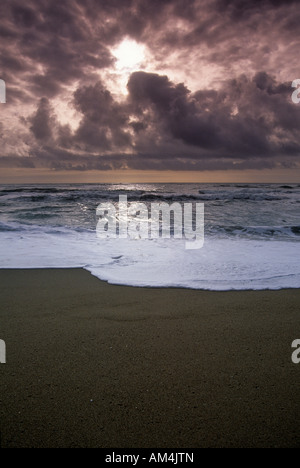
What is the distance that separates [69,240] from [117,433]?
18.1 feet

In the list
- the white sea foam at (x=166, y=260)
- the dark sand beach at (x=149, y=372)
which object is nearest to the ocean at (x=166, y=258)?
the white sea foam at (x=166, y=260)

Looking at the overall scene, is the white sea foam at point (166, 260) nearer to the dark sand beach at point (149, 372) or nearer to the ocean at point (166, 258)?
the ocean at point (166, 258)

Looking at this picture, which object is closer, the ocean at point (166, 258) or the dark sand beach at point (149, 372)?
the dark sand beach at point (149, 372)

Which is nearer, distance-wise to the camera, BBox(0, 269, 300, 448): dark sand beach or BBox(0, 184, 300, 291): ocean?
BBox(0, 269, 300, 448): dark sand beach

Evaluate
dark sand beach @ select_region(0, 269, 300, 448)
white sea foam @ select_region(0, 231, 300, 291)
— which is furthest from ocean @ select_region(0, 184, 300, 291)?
dark sand beach @ select_region(0, 269, 300, 448)

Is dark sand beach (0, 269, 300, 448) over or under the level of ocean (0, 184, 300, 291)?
under

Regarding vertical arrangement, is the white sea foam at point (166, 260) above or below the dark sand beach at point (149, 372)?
above

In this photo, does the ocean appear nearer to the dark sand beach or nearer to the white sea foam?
the white sea foam

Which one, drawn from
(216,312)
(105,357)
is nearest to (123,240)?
(216,312)

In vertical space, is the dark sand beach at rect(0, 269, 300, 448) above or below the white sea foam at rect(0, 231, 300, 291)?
below

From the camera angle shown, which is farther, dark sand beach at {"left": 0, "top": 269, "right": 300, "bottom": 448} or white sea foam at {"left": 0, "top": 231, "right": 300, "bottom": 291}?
white sea foam at {"left": 0, "top": 231, "right": 300, "bottom": 291}

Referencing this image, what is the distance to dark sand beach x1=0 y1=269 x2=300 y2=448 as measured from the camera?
140cm

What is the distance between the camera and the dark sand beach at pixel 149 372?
1401 millimetres

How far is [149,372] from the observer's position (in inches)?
72.6
